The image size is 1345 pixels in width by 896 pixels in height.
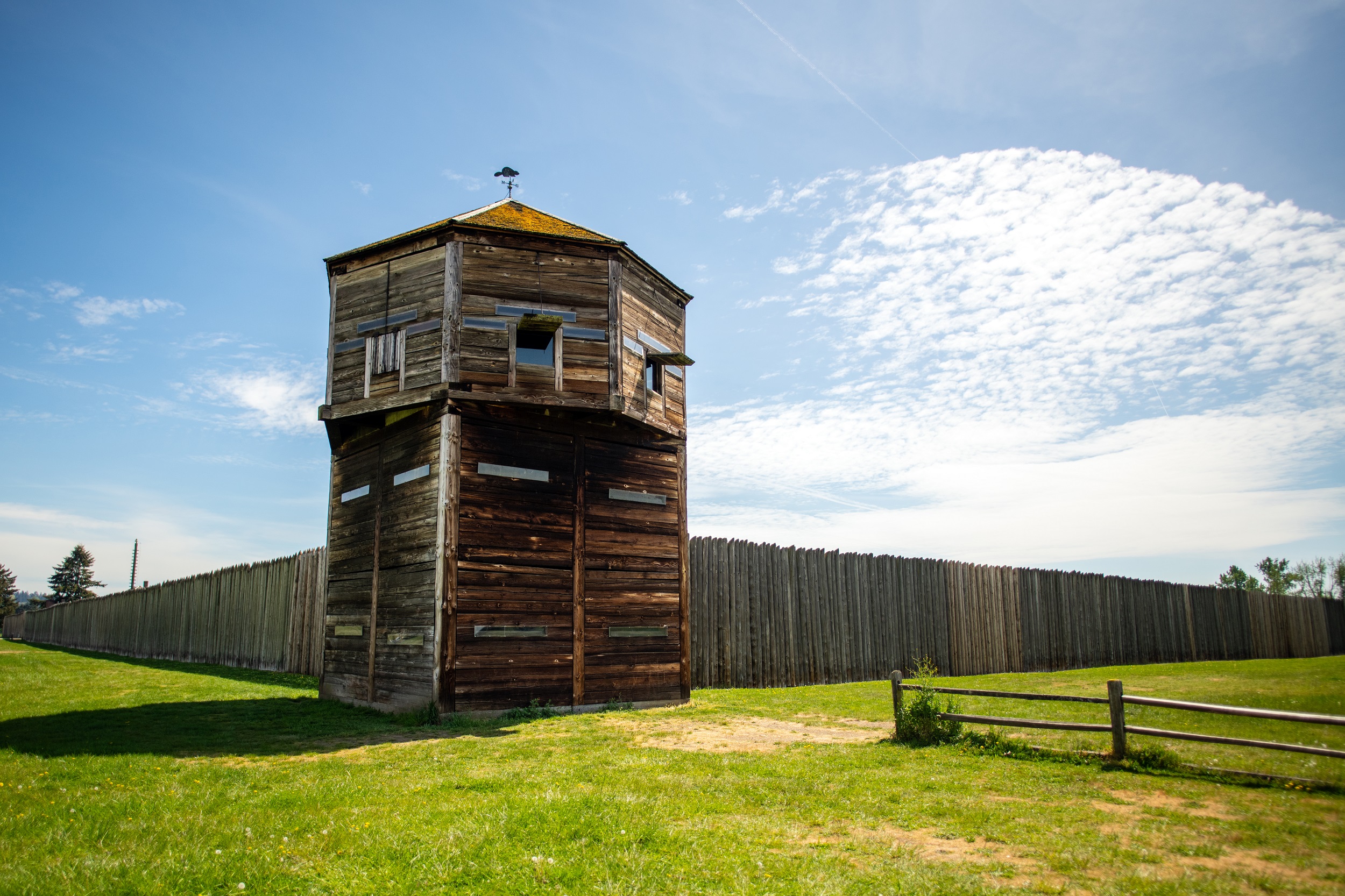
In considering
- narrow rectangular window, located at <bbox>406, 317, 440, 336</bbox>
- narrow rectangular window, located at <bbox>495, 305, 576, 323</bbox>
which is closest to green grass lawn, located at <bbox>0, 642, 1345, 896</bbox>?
narrow rectangular window, located at <bbox>406, 317, 440, 336</bbox>

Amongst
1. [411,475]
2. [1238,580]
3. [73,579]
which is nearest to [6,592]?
[73,579]

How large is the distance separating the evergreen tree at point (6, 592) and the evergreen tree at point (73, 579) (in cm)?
432

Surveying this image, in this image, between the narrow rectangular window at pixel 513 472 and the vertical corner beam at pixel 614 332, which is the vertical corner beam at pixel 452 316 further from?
the vertical corner beam at pixel 614 332

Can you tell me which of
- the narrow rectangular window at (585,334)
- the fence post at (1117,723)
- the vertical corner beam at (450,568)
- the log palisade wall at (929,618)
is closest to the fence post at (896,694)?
the fence post at (1117,723)

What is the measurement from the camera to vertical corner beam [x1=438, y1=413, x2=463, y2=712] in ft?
36.5

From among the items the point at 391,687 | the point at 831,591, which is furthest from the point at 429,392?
the point at 831,591

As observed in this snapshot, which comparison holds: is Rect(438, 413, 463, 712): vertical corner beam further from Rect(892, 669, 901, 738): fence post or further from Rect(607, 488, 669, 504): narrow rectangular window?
Rect(892, 669, 901, 738): fence post

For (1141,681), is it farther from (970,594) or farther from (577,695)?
(577,695)

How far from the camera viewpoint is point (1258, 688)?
39.2 ft

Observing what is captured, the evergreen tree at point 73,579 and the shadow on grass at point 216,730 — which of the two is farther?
the evergreen tree at point 73,579

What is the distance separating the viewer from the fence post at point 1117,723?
7.34 metres

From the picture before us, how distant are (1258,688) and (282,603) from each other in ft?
66.2

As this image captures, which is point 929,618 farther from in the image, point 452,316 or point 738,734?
point 452,316

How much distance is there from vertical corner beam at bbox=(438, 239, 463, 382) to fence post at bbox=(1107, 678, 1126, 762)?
936 cm
